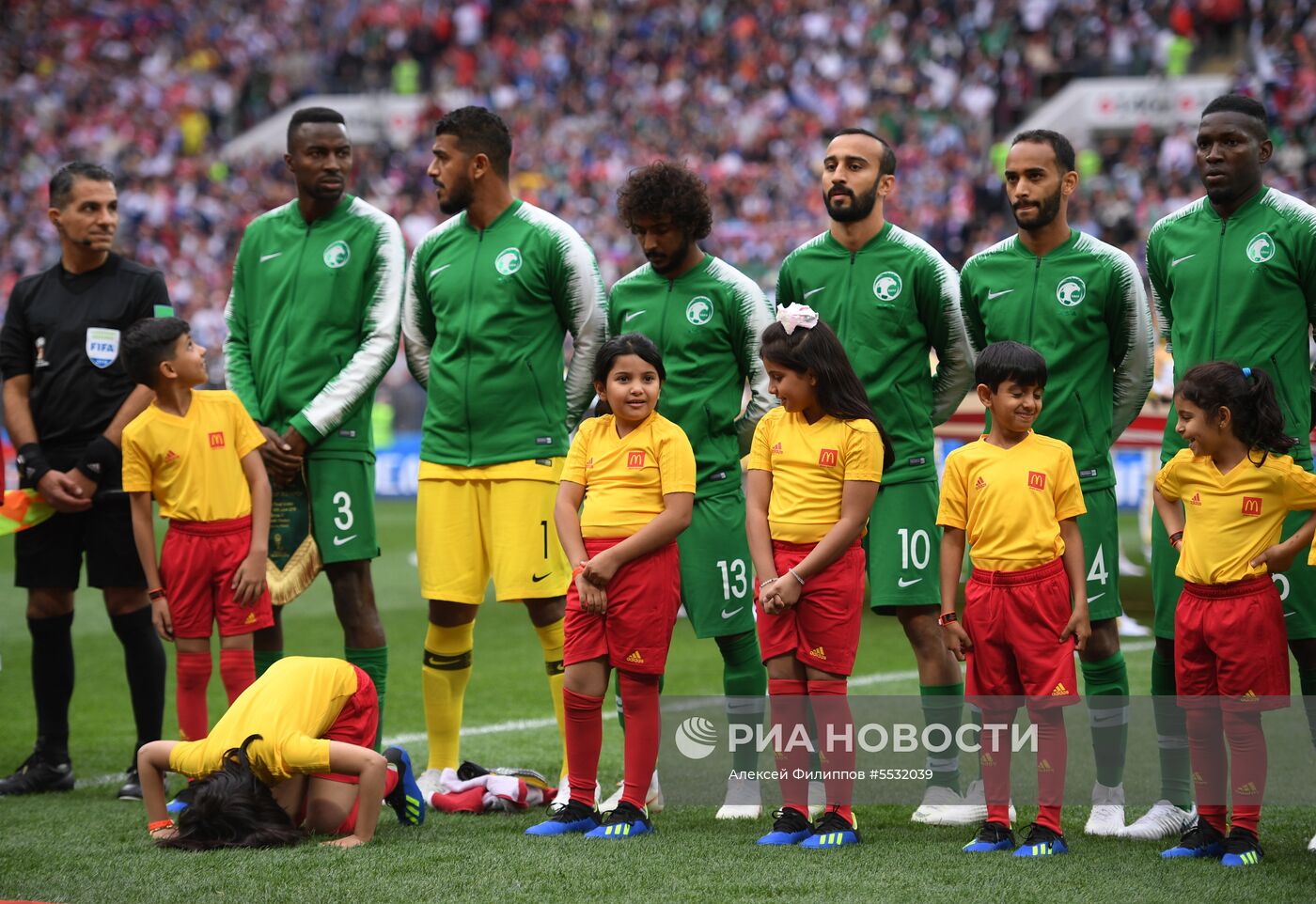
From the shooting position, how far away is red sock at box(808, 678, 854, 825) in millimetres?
5012

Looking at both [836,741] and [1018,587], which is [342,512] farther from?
[1018,587]

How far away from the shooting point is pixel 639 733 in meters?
5.19

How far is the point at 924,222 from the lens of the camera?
75.4ft

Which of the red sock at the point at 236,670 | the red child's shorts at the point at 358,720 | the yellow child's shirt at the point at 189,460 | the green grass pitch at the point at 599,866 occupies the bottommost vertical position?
the green grass pitch at the point at 599,866

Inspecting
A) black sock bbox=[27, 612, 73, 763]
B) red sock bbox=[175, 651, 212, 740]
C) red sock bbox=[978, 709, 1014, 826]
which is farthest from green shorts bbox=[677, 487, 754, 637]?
black sock bbox=[27, 612, 73, 763]

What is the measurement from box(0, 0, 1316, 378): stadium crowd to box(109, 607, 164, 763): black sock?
618 inches

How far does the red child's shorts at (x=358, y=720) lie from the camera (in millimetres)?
5332

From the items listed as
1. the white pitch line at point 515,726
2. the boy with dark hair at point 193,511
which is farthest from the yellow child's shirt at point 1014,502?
the boy with dark hair at point 193,511

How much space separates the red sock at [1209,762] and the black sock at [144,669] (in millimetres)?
3883

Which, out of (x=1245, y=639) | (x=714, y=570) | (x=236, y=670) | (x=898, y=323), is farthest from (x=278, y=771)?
(x=1245, y=639)

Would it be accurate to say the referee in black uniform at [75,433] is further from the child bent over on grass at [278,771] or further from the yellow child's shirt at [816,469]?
the yellow child's shirt at [816,469]

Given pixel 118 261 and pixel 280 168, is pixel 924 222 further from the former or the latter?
pixel 118 261

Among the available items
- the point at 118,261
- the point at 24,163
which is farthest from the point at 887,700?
the point at 24,163

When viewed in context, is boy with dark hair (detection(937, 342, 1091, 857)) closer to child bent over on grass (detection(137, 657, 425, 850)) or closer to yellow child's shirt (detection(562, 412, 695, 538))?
yellow child's shirt (detection(562, 412, 695, 538))
